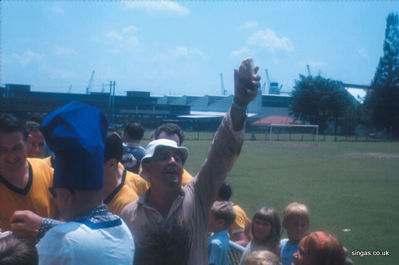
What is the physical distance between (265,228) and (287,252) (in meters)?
0.33

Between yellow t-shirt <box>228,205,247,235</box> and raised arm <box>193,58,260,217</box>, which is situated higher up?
raised arm <box>193,58,260,217</box>

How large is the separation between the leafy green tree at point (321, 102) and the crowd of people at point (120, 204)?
65.8 metres

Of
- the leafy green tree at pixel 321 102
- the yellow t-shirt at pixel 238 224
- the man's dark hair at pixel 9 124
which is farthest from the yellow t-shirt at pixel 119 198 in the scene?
the leafy green tree at pixel 321 102

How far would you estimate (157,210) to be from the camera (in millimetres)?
2510

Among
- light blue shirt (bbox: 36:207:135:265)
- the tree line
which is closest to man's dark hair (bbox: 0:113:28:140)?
light blue shirt (bbox: 36:207:135:265)

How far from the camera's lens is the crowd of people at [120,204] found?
1.54 m

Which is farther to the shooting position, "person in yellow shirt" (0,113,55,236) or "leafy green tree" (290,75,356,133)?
"leafy green tree" (290,75,356,133)

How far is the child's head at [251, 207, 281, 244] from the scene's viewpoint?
3.77 metres

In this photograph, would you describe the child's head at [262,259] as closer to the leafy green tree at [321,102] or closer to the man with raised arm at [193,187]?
the man with raised arm at [193,187]

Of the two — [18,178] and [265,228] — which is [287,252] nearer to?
[265,228]

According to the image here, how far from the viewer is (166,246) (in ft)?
7.68

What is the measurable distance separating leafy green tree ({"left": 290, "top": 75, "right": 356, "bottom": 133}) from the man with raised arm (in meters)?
66.5

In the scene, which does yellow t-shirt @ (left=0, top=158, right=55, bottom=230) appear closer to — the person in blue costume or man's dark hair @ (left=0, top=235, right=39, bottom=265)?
man's dark hair @ (left=0, top=235, right=39, bottom=265)

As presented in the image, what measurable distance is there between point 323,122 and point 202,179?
6908 centimetres
